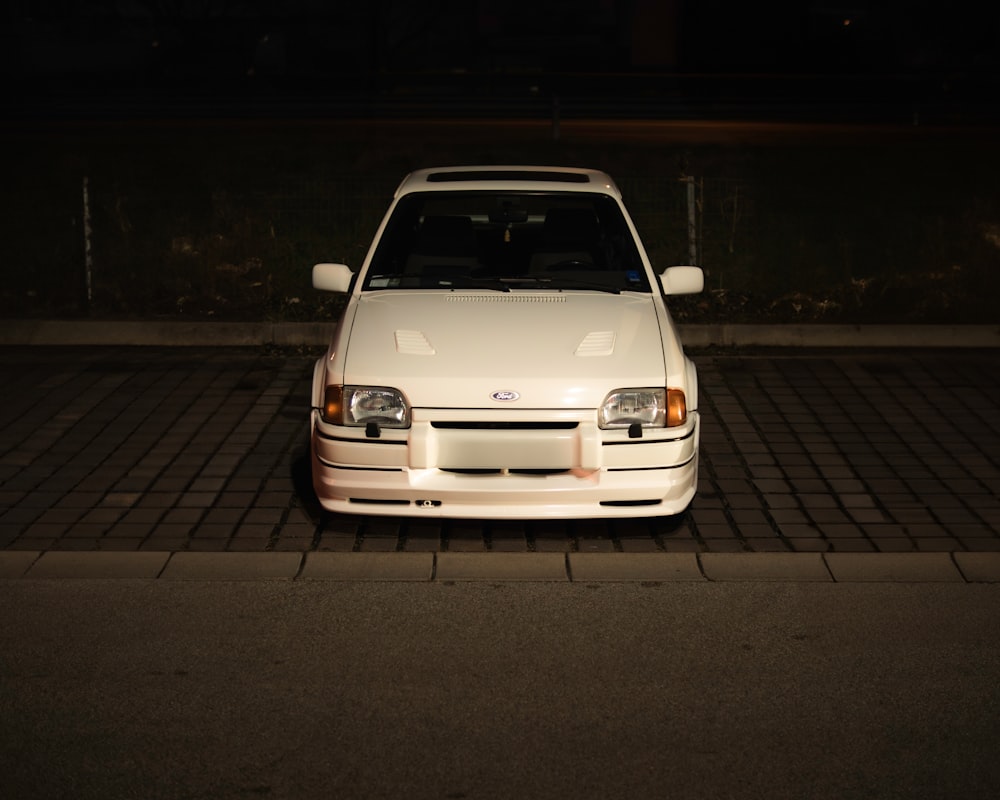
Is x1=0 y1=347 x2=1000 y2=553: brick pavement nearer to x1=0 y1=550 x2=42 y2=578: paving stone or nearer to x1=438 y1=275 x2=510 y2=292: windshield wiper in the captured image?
x1=0 y1=550 x2=42 y2=578: paving stone

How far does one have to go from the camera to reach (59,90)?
3962 centimetres

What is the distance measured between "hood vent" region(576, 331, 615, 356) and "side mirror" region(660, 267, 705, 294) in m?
1.04

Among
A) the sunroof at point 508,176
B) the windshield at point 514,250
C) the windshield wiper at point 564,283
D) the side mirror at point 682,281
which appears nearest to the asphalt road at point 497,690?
the windshield wiper at point 564,283

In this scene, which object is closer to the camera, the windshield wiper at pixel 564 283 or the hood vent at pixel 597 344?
the hood vent at pixel 597 344

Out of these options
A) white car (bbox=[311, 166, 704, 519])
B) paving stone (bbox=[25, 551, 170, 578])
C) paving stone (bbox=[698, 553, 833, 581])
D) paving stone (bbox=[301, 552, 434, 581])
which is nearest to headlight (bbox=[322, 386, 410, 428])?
white car (bbox=[311, 166, 704, 519])

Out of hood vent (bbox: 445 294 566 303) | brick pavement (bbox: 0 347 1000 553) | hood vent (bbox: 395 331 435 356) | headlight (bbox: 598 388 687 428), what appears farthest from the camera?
hood vent (bbox: 445 294 566 303)

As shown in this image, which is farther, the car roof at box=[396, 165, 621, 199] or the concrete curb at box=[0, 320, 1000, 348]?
the concrete curb at box=[0, 320, 1000, 348]

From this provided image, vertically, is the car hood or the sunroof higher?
the sunroof

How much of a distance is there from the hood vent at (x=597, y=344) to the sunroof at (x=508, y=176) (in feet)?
5.75

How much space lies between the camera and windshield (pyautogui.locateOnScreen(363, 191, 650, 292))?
7.21 m

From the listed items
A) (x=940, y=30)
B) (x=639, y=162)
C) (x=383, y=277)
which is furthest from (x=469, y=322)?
(x=940, y=30)

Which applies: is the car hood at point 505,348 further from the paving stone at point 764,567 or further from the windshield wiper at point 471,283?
the paving stone at point 764,567

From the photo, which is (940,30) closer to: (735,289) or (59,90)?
(59,90)

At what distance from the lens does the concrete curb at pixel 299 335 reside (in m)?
10.9
